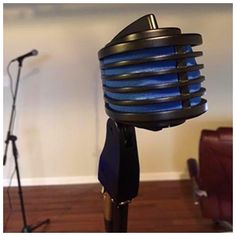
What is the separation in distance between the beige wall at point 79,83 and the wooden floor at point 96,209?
Answer: 0.76ft

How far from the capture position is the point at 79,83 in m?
2.81

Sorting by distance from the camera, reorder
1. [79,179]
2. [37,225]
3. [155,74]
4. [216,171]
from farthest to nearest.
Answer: [79,179]
[37,225]
[216,171]
[155,74]

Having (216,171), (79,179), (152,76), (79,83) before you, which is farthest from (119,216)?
(79,179)

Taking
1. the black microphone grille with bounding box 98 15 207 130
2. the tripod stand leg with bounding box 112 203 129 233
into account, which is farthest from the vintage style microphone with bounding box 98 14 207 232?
the tripod stand leg with bounding box 112 203 129 233

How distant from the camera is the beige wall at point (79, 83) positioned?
8.72 feet

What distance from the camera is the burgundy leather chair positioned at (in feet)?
5.45

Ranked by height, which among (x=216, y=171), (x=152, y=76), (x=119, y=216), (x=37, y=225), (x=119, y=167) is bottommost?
(x=37, y=225)

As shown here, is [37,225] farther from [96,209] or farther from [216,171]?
[216,171]

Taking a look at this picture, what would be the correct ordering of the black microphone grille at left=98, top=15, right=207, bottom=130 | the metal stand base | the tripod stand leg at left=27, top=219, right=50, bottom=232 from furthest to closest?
the tripod stand leg at left=27, top=219, right=50, bottom=232 → the metal stand base → the black microphone grille at left=98, top=15, right=207, bottom=130

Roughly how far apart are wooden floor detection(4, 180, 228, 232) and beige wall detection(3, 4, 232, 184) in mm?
232

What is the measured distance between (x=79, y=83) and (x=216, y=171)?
5.29ft

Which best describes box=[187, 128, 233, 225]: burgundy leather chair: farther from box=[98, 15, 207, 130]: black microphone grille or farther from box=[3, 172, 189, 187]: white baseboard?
box=[98, 15, 207, 130]: black microphone grille

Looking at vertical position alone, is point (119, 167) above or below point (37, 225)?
above

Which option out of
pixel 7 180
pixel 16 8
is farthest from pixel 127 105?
pixel 7 180
